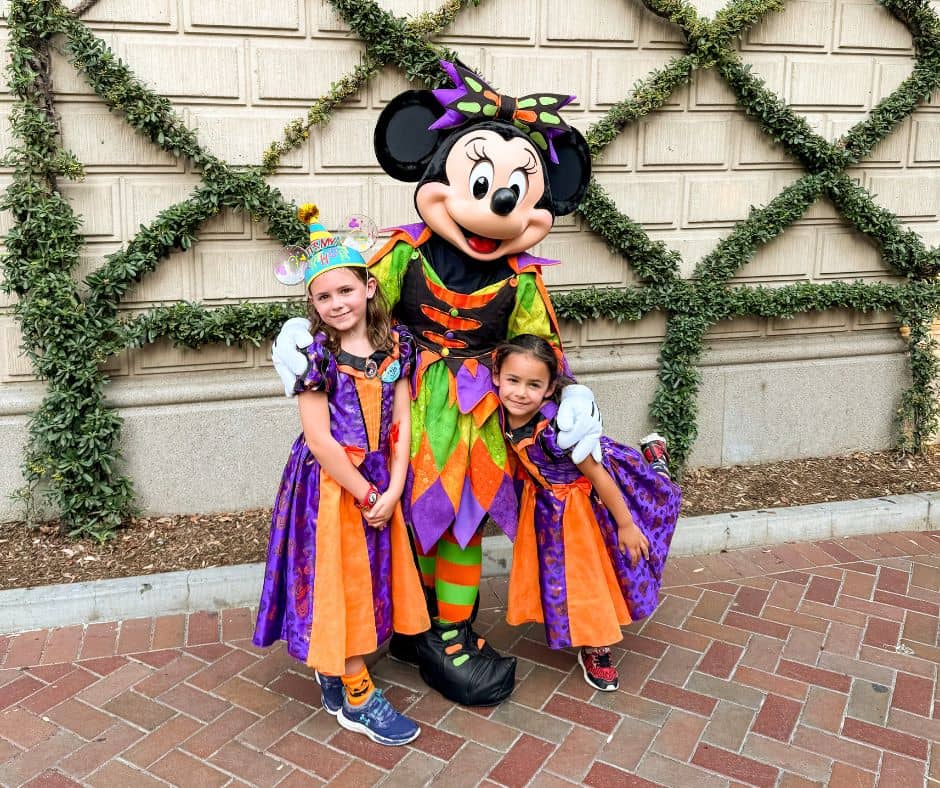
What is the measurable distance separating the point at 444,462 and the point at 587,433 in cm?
49

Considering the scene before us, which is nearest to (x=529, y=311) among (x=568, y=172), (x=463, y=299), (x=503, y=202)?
(x=463, y=299)

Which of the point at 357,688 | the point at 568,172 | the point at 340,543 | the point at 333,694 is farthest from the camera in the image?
the point at 568,172

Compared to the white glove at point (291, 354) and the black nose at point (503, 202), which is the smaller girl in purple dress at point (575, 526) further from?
the white glove at point (291, 354)

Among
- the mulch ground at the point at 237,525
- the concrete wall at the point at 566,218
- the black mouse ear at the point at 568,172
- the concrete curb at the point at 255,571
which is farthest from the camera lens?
the concrete wall at the point at 566,218

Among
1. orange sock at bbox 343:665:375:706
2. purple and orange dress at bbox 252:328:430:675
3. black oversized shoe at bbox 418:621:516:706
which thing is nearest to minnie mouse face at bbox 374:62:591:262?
purple and orange dress at bbox 252:328:430:675

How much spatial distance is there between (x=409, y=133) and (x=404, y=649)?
6.24 feet

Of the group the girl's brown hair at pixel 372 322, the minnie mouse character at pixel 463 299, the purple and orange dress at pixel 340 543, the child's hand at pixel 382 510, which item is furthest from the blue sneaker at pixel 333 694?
the girl's brown hair at pixel 372 322

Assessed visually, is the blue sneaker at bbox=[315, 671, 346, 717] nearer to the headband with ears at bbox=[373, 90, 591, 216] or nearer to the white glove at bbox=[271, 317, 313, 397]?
the white glove at bbox=[271, 317, 313, 397]

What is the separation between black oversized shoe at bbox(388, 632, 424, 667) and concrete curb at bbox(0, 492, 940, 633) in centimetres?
77

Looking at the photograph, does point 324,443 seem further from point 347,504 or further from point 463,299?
point 463,299

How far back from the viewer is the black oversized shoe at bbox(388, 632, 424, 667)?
10.7 ft

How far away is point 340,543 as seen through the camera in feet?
8.79

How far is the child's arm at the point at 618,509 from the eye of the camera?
2.83 metres

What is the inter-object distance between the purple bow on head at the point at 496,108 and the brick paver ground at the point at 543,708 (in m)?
1.93
